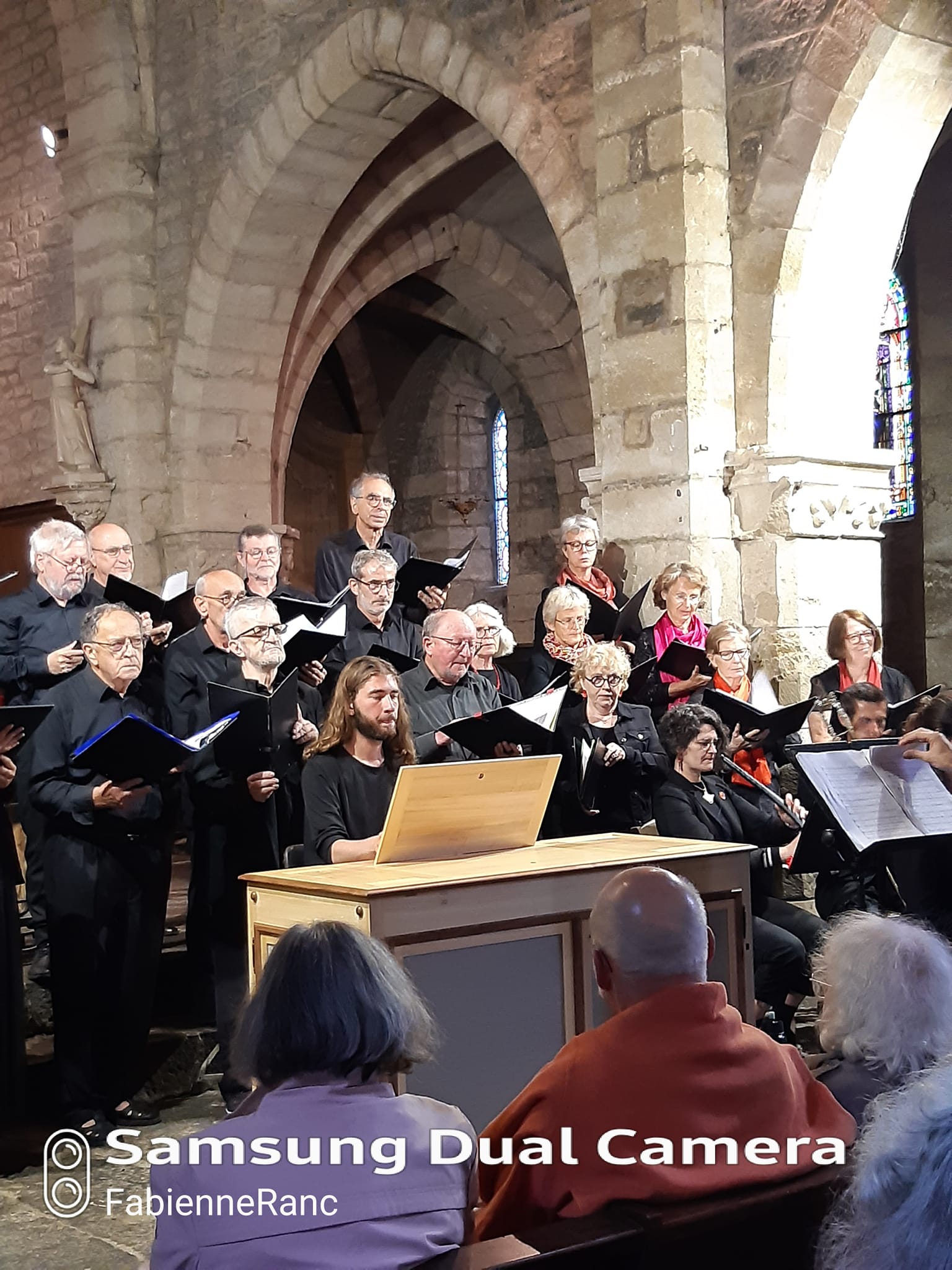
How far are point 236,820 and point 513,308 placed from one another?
9.71 meters

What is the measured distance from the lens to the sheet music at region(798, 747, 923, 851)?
4.20 meters

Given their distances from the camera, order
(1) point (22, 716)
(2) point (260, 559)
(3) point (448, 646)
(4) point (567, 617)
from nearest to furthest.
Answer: (1) point (22, 716) < (3) point (448, 646) < (4) point (567, 617) < (2) point (260, 559)

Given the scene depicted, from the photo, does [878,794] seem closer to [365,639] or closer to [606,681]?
[606,681]

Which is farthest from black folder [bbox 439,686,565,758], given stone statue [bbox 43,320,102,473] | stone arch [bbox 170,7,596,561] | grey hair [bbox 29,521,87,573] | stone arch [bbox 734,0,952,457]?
stone statue [bbox 43,320,102,473]

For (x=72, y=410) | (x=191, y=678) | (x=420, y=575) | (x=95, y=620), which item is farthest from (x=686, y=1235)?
(x=72, y=410)

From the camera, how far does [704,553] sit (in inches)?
276

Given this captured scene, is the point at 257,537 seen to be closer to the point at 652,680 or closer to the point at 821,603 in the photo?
the point at 652,680

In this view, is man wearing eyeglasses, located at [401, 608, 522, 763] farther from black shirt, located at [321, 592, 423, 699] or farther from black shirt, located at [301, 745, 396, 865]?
black shirt, located at [301, 745, 396, 865]

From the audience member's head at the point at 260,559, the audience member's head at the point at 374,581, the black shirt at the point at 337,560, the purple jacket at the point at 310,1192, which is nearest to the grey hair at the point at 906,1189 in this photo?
the purple jacket at the point at 310,1192

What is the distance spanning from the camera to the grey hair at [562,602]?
5.49 metres

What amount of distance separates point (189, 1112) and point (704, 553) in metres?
3.69

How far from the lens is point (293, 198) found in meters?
10.1

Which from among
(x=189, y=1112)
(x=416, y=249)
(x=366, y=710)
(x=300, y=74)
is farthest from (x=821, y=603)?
(x=416, y=249)

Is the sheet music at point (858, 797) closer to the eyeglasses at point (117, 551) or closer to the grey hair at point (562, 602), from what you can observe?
the grey hair at point (562, 602)
